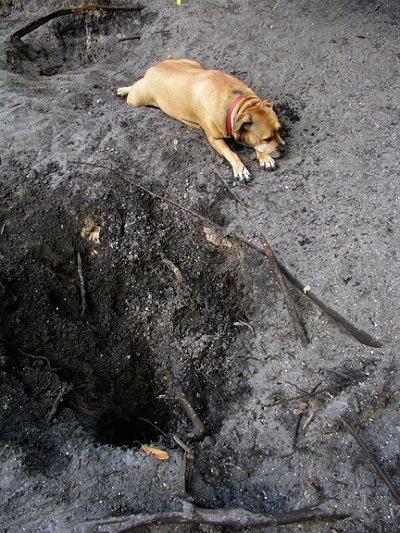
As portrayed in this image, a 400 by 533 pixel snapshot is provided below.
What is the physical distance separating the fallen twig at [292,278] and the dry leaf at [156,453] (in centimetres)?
171

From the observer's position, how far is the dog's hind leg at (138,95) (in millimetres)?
5949

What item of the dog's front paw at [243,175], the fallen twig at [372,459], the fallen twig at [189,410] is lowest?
the fallen twig at [189,410]

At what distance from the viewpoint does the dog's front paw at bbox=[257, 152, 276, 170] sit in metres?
5.13

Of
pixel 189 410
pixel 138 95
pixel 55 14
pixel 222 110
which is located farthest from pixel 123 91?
pixel 189 410

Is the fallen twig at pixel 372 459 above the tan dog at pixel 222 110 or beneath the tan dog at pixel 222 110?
beneath

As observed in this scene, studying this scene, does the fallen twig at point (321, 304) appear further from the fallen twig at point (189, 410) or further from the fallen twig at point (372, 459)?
the fallen twig at point (189, 410)

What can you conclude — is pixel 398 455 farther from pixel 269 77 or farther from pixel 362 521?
pixel 269 77

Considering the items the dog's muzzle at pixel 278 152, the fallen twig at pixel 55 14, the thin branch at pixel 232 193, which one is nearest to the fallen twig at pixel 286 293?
the thin branch at pixel 232 193

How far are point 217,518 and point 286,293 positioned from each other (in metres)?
1.86

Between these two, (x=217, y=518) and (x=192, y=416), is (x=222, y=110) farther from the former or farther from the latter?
(x=217, y=518)

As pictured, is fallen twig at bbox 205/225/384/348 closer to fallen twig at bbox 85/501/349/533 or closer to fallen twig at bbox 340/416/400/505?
fallen twig at bbox 340/416/400/505

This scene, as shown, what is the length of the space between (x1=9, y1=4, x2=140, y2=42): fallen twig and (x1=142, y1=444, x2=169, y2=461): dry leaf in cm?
664

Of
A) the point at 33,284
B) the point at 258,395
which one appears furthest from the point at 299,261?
the point at 33,284

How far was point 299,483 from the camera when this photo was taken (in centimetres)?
322
